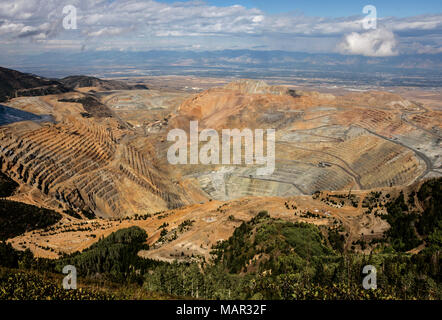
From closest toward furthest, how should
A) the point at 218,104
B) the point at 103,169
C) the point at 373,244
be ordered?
the point at 373,244 < the point at 103,169 < the point at 218,104

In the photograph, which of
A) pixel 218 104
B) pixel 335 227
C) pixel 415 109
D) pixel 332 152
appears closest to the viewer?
pixel 335 227

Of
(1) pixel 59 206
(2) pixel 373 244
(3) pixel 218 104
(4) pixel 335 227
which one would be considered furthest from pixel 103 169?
(3) pixel 218 104

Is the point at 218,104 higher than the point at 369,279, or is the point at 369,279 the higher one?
the point at 218,104

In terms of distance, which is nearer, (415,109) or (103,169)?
(103,169)

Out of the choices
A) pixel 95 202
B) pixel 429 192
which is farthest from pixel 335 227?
pixel 95 202
